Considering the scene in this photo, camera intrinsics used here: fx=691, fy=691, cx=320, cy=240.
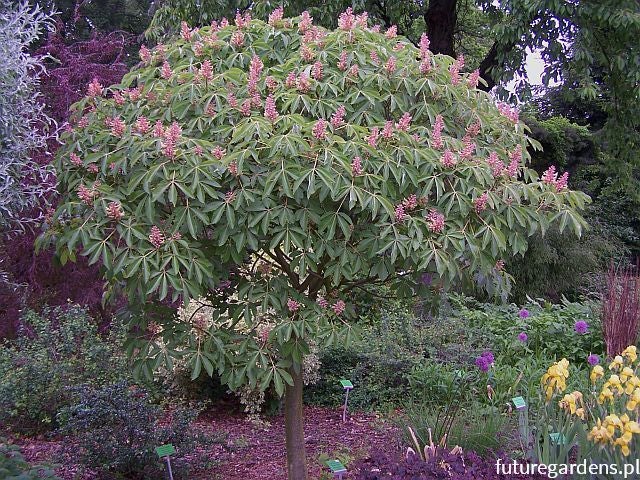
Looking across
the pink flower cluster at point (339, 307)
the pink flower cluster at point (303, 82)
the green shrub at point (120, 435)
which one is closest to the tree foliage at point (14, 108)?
the green shrub at point (120, 435)

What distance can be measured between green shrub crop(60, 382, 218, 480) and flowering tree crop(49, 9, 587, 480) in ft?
3.14

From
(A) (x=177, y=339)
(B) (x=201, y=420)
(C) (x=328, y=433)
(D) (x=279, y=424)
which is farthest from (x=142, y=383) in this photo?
(A) (x=177, y=339)

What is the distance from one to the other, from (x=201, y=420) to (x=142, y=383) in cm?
60

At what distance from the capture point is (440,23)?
852 centimetres

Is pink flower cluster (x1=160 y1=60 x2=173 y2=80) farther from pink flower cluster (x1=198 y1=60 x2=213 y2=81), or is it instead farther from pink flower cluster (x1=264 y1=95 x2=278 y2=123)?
pink flower cluster (x1=264 y1=95 x2=278 y2=123)

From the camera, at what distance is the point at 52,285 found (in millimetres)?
6605

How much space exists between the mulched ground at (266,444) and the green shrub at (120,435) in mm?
201

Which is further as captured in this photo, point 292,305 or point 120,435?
point 120,435

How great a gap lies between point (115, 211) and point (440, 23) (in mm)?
6693

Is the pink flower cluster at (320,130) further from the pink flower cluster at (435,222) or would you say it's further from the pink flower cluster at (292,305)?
the pink flower cluster at (292,305)

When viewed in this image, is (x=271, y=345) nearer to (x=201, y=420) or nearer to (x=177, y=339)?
(x=177, y=339)

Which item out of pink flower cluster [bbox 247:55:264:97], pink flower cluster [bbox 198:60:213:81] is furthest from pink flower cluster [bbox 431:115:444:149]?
pink flower cluster [bbox 198:60:213:81]

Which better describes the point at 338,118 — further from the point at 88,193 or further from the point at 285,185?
the point at 88,193

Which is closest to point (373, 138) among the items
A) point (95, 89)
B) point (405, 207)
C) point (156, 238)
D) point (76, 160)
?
point (405, 207)
